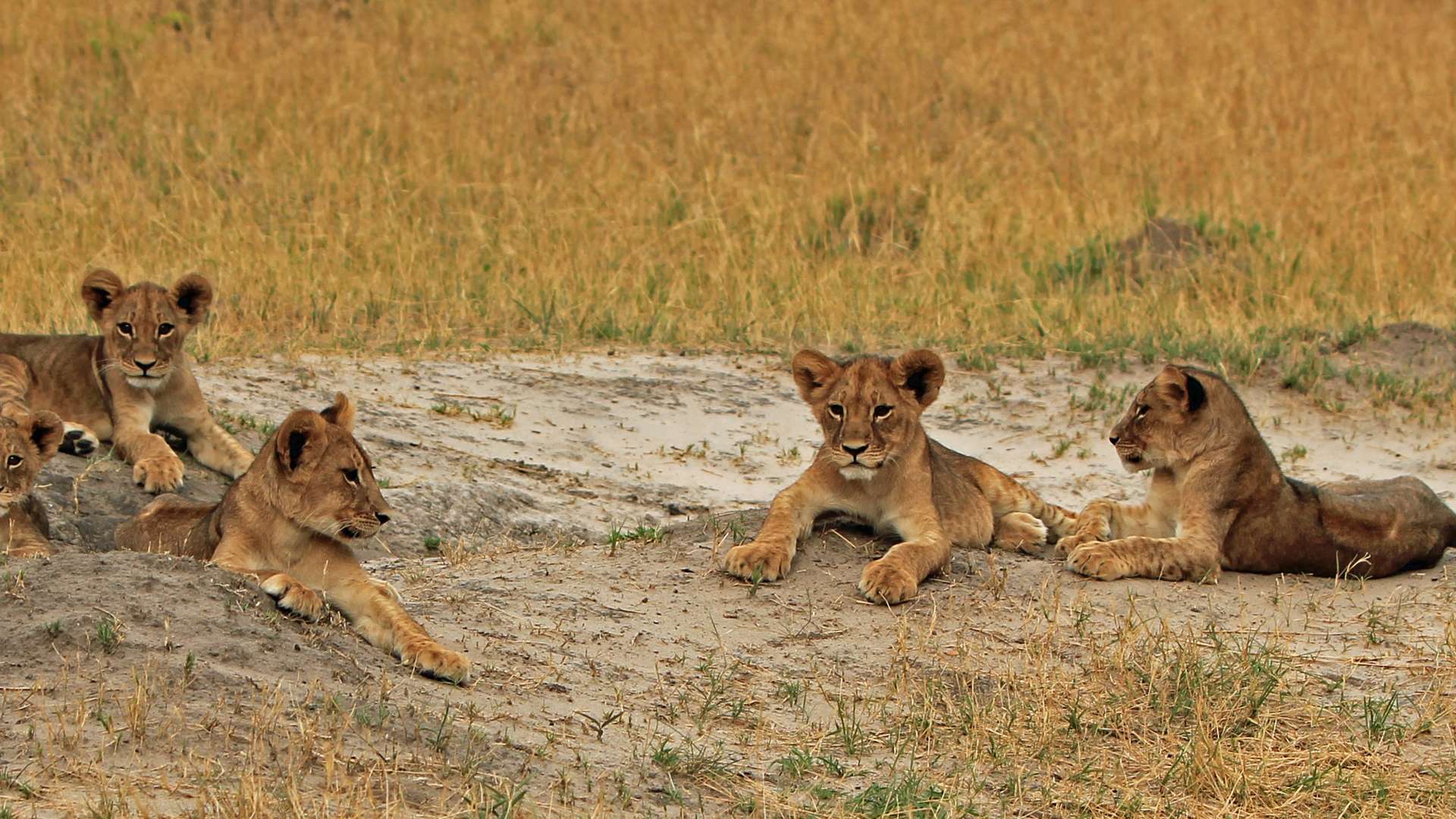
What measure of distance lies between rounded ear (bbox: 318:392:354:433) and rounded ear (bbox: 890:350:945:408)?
205cm

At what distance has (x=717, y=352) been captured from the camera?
427 inches

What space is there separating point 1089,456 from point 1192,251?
359 cm

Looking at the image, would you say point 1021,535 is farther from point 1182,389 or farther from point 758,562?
point 758,562

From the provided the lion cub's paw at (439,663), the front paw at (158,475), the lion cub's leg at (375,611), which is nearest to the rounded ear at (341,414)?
the lion cub's leg at (375,611)

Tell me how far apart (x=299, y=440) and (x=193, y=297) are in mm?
2623

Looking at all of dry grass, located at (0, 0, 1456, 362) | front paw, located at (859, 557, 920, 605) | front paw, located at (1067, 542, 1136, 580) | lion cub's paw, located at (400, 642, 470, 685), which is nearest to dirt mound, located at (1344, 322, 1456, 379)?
dry grass, located at (0, 0, 1456, 362)

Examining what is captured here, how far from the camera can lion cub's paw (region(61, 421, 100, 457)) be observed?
802 cm

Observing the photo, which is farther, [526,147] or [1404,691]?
[526,147]

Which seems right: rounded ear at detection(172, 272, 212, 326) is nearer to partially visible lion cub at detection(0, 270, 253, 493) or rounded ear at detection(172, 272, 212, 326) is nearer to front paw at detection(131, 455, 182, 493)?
partially visible lion cub at detection(0, 270, 253, 493)

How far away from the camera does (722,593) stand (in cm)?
677

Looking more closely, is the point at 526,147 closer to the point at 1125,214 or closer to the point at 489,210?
the point at 489,210

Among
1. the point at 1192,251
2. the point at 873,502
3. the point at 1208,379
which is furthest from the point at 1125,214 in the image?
the point at 873,502

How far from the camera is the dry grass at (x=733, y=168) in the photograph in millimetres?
11367

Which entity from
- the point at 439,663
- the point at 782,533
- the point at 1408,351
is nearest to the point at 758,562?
the point at 782,533
